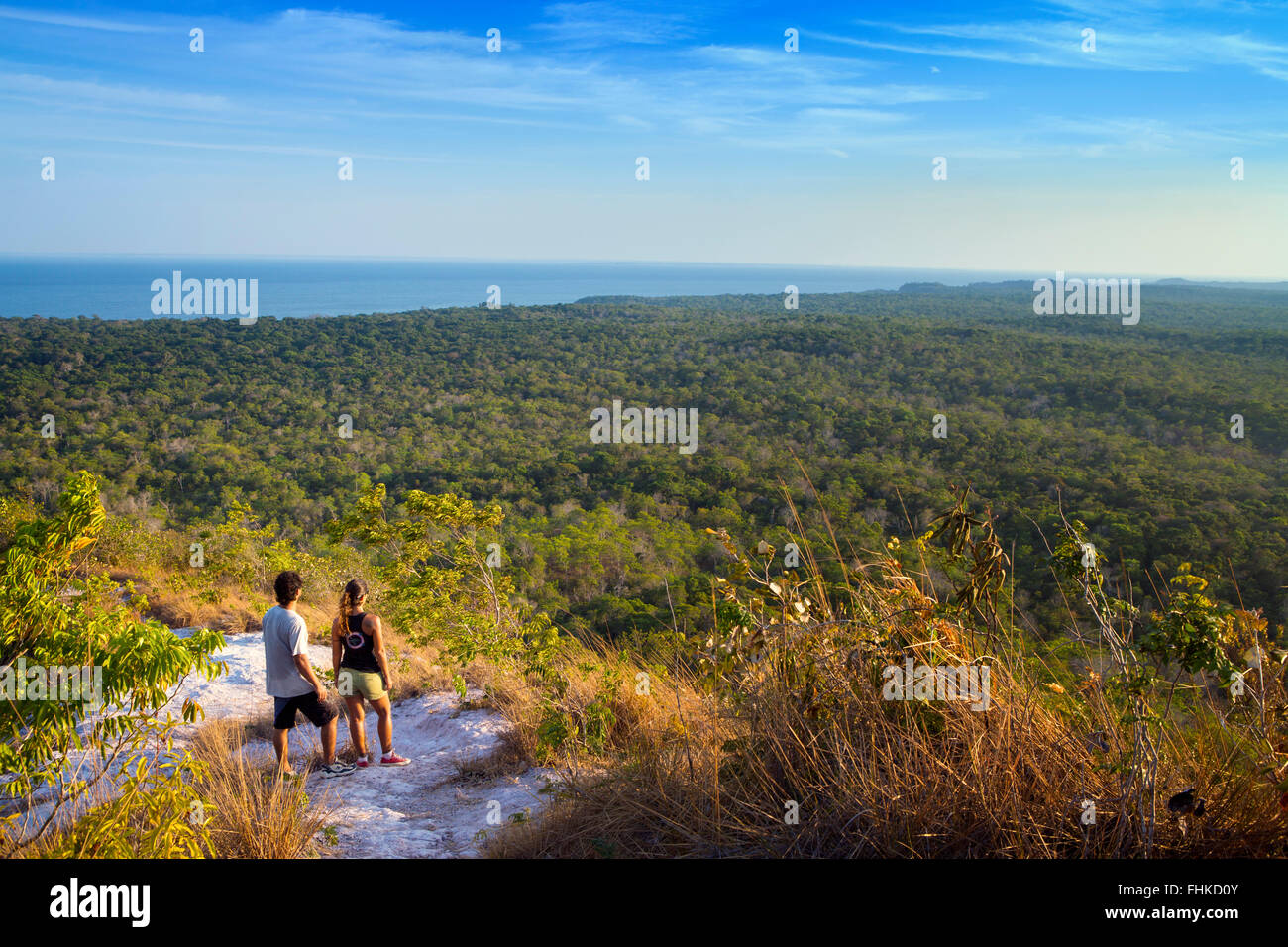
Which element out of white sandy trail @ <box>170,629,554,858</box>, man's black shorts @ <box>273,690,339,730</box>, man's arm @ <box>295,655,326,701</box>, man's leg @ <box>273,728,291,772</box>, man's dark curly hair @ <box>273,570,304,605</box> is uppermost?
man's dark curly hair @ <box>273,570,304,605</box>

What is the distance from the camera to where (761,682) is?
8.90 ft

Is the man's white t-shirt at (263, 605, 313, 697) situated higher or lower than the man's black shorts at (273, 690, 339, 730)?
higher

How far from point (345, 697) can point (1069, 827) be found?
3394mm

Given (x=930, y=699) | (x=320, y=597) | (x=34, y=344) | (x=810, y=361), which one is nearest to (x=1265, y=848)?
(x=930, y=699)

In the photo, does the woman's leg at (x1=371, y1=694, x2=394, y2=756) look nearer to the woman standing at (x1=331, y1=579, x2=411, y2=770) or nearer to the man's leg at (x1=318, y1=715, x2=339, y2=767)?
the woman standing at (x1=331, y1=579, x2=411, y2=770)

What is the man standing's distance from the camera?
3643mm

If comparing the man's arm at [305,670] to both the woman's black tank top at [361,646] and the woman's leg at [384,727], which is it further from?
the woman's leg at [384,727]

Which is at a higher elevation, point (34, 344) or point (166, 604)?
point (34, 344)

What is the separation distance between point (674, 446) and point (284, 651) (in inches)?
1168

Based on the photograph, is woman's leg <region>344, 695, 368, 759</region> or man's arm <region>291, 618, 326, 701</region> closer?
man's arm <region>291, 618, 326, 701</region>

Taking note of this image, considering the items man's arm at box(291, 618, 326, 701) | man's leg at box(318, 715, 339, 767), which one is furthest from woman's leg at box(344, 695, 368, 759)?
man's arm at box(291, 618, 326, 701)

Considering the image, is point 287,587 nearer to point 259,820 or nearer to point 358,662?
point 358,662

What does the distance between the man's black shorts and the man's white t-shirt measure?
0.04m
